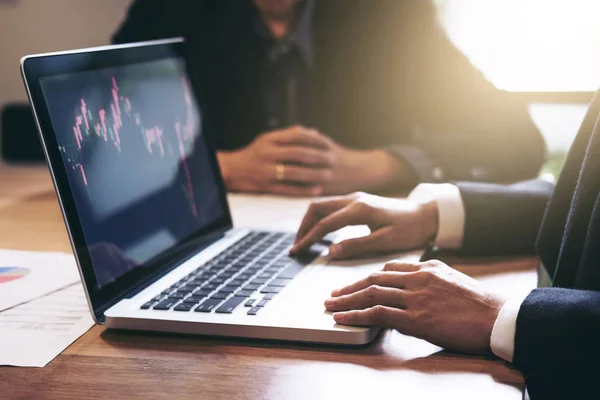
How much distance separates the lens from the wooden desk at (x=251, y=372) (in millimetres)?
559

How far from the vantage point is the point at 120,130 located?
0.83 m

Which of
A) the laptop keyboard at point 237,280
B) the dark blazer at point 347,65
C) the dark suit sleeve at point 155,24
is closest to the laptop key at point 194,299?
the laptop keyboard at point 237,280

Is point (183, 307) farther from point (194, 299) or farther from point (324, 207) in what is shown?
point (324, 207)

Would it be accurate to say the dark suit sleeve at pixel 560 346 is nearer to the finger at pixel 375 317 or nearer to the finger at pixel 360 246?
the finger at pixel 375 317

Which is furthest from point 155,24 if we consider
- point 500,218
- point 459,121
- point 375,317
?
point 375,317

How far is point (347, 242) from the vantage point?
2.91 feet

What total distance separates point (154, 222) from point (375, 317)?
0.36 meters

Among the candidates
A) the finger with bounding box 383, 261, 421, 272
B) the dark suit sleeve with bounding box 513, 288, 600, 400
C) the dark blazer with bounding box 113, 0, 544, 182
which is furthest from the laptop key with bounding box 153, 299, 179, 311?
the dark blazer with bounding box 113, 0, 544, 182

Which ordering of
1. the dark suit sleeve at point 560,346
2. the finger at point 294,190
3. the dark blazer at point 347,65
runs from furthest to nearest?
the dark blazer at point 347,65 < the finger at point 294,190 < the dark suit sleeve at point 560,346

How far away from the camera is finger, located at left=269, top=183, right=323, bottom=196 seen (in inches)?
54.4

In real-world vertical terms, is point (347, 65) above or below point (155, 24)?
below

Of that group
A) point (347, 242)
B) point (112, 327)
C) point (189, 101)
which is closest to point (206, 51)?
point (189, 101)

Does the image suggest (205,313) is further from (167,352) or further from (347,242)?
→ (347,242)

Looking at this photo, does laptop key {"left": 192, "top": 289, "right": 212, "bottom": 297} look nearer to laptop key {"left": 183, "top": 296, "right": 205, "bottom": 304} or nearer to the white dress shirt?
laptop key {"left": 183, "top": 296, "right": 205, "bottom": 304}
